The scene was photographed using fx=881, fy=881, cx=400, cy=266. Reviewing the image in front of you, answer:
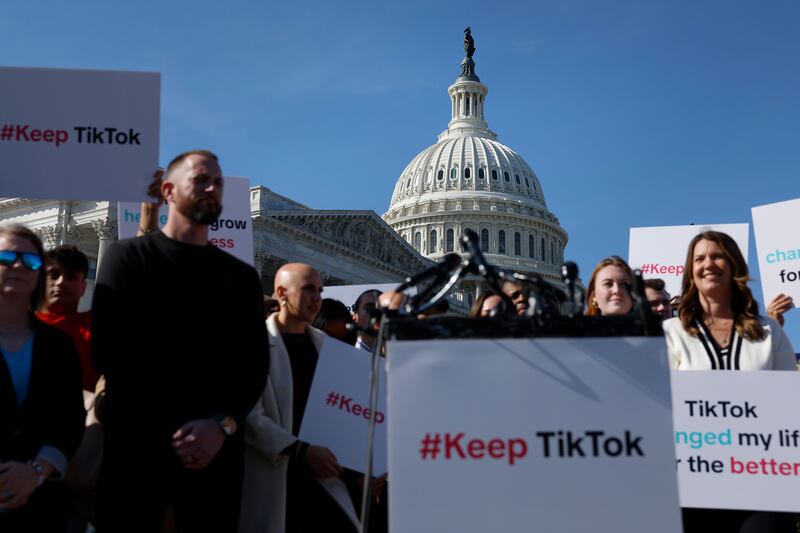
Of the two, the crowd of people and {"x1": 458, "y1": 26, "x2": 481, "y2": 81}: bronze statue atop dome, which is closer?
the crowd of people

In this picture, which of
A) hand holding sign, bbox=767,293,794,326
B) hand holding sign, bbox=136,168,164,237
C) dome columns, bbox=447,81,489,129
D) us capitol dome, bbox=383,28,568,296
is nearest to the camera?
hand holding sign, bbox=136,168,164,237

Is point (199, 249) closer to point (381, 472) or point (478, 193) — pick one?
point (381, 472)

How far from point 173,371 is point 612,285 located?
2.00 m

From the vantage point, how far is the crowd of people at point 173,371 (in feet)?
8.75

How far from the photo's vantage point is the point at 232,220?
18.5 ft

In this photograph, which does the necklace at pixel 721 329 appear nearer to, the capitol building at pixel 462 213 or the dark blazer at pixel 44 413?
the dark blazer at pixel 44 413

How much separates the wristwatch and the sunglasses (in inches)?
33.4

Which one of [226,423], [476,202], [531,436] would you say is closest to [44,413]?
[226,423]

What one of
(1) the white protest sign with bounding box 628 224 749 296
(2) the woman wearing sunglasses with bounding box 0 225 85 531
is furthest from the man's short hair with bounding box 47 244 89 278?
(1) the white protest sign with bounding box 628 224 749 296

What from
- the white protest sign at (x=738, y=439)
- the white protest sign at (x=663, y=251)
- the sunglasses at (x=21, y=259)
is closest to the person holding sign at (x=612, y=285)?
the white protest sign at (x=738, y=439)

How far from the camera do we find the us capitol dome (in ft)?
254

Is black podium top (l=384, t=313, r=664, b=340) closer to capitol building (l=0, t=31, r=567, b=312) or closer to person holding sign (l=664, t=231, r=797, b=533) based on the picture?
person holding sign (l=664, t=231, r=797, b=533)

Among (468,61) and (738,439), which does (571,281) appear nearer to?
(738,439)

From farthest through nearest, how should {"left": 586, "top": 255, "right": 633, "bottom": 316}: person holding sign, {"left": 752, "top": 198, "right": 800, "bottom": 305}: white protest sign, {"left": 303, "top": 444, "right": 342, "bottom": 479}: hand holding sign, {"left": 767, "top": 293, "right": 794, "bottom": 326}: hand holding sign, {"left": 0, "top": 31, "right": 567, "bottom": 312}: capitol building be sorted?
{"left": 0, "top": 31, "right": 567, "bottom": 312}: capitol building
{"left": 752, "top": 198, "right": 800, "bottom": 305}: white protest sign
{"left": 767, "top": 293, "right": 794, "bottom": 326}: hand holding sign
{"left": 586, "top": 255, "right": 633, "bottom": 316}: person holding sign
{"left": 303, "top": 444, "right": 342, "bottom": 479}: hand holding sign
